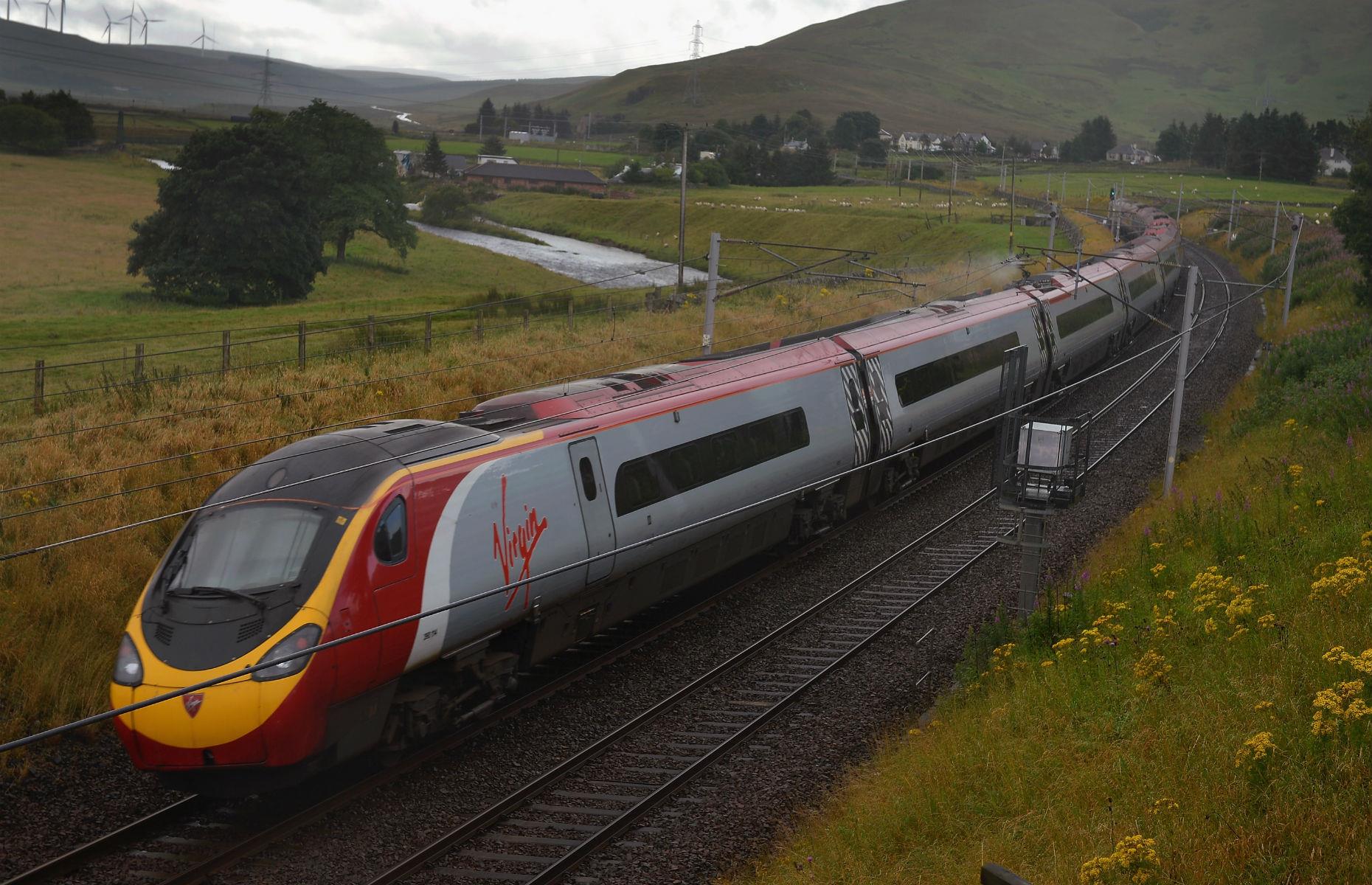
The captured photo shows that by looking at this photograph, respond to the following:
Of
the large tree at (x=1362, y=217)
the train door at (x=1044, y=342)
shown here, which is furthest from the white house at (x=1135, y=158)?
the train door at (x=1044, y=342)

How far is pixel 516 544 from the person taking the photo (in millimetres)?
12266

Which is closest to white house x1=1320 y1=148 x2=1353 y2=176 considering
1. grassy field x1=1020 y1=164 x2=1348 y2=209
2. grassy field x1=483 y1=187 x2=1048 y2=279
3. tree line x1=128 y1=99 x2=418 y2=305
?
grassy field x1=1020 y1=164 x2=1348 y2=209

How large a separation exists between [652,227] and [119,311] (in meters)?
51.9

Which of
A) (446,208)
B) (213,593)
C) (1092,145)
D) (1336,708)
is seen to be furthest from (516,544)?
(1092,145)

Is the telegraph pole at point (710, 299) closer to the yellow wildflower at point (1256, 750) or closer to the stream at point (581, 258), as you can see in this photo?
the yellow wildflower at point (1256, 750)

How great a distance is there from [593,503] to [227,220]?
37.4 metres

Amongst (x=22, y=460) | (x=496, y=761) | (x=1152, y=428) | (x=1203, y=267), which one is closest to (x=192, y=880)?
(x=496, y=761)

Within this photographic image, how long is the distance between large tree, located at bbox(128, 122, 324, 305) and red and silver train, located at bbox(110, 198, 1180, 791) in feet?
110

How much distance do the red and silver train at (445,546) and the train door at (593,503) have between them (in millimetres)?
30

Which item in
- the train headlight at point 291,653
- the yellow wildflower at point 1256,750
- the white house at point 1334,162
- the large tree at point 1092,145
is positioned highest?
the large tree at point 1092,145

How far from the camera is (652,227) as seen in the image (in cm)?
9012

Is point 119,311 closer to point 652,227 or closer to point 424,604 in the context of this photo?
point 424,604

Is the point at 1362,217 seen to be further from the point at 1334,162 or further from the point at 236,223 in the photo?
the point at 1334,162

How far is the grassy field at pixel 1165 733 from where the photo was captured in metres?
7.49
